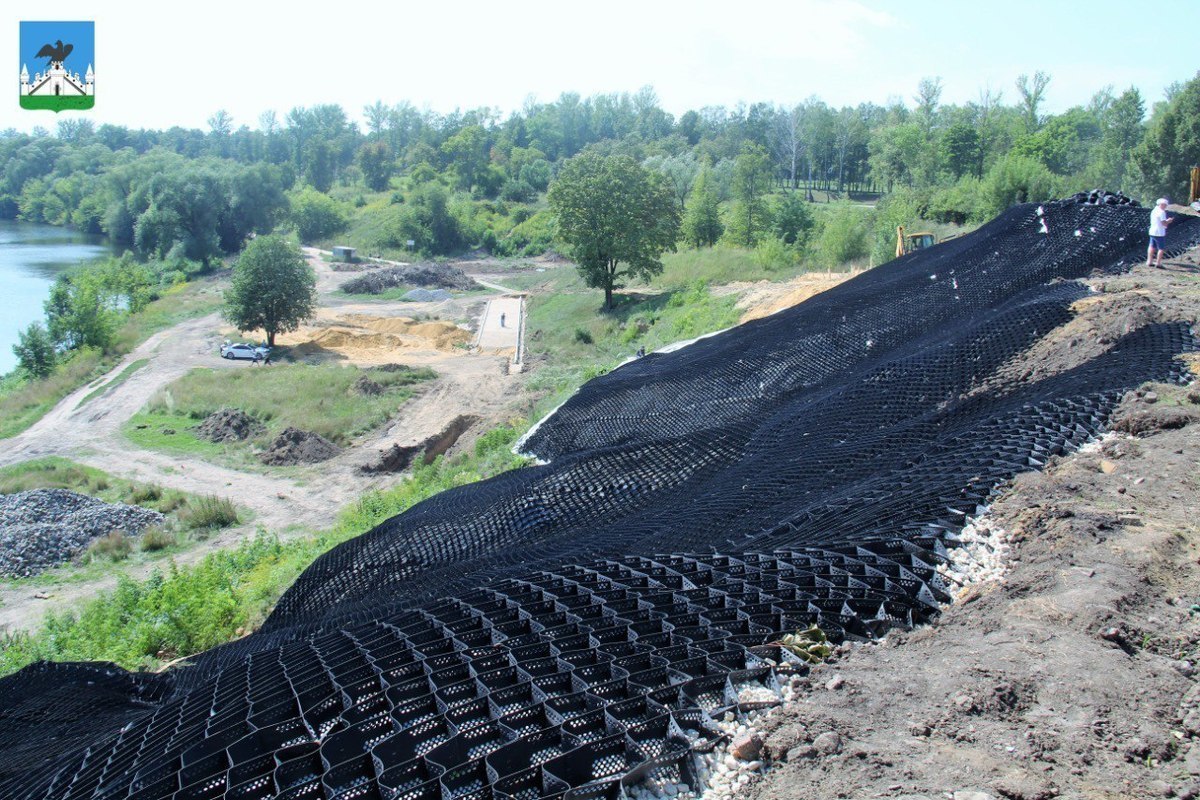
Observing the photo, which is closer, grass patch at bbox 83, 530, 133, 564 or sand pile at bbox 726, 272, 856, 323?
grass patch at bbox 83, 530, 133, 564

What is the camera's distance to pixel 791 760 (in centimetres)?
331

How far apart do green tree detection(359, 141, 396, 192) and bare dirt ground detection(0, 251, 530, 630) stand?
6813 centimetres

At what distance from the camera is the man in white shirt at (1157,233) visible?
12281mm

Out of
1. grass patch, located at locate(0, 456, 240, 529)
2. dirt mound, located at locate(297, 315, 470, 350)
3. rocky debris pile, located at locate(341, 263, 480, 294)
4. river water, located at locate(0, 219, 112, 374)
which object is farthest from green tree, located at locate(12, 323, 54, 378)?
rocky debris pile, located at locate(341, 263, 480, 294)

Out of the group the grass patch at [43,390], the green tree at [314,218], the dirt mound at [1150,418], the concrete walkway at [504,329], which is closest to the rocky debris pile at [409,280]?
the concrete walkway at [504,329]

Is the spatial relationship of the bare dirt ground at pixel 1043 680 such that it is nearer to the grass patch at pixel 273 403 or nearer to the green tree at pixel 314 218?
the grass patch at pixel 273 403

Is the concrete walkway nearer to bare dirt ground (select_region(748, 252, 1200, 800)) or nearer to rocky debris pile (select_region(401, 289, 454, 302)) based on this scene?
rocky debris pile (select_region(401, 289, 454, 302))

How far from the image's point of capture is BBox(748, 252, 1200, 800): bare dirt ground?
3.14 m

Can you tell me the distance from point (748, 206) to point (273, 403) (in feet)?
103

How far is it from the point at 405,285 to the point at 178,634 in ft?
167

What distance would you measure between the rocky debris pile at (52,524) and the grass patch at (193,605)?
9.99 feet

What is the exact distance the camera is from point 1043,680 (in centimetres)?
367

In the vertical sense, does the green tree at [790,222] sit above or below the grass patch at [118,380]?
above

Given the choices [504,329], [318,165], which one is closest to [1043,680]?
[504,329]
